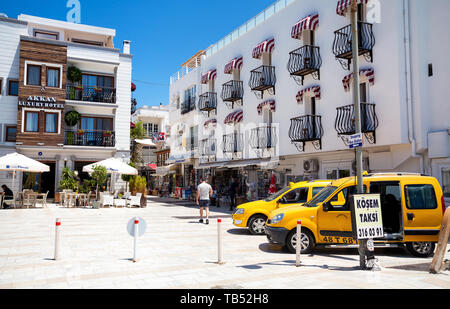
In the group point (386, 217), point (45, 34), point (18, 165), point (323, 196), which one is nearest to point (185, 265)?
point (323, 196)

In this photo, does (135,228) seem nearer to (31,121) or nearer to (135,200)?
(135,200)

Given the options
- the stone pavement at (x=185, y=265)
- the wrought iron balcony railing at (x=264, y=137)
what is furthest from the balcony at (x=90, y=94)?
the stone pavement at (x=185, y=265)

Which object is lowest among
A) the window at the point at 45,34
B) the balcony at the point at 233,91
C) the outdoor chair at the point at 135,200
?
the outdoor chair at the point at 135,200

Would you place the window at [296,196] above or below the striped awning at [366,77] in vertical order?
below

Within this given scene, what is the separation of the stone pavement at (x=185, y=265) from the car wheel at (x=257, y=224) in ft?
1.24

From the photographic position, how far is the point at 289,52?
2073 centimetres

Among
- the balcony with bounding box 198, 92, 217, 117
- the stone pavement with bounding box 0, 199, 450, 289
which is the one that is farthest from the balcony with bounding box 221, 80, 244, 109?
the stone pavement with bounding box 0, 199, 450, 289

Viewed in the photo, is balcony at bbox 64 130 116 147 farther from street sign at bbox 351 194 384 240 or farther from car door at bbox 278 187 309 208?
street sign at bbox 351 194 384 240

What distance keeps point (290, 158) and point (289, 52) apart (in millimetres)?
A: 5848

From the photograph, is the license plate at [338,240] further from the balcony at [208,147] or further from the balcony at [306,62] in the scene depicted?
the balcony at [208,147]

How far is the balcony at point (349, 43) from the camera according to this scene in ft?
52.9

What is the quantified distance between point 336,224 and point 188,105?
86.3 feet

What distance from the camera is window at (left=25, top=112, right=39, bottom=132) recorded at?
26453mm

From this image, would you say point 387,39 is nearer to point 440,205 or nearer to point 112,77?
point 440,205
